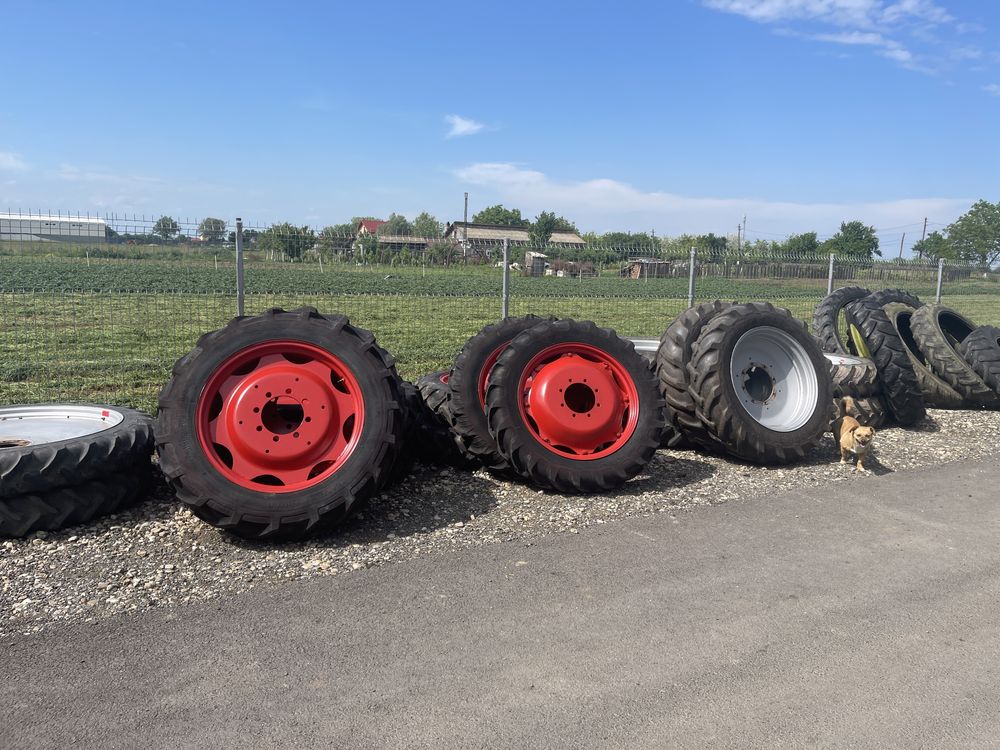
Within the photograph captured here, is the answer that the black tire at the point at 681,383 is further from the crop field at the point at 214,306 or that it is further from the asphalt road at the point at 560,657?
the crop field at the point at 214,306

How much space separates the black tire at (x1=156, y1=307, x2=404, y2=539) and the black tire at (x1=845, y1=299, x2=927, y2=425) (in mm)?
6081

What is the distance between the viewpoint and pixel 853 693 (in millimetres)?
3236

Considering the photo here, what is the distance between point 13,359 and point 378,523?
7.03m

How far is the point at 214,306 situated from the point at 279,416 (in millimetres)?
6873

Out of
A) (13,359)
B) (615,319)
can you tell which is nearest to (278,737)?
(13,359)

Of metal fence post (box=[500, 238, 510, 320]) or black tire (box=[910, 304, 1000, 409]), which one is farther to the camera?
metal fence post (box=[500, 238, 510, 320])

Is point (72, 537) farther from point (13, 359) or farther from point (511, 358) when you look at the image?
point (13, 359)

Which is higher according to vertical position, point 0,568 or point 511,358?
point 511,358

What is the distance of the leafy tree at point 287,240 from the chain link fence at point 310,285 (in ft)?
0.05

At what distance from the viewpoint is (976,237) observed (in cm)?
7550

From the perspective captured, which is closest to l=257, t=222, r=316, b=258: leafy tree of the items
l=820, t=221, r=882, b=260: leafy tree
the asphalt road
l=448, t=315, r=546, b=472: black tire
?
l=448, t=315, r=546, b=472: black tire

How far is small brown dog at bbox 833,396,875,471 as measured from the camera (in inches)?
269

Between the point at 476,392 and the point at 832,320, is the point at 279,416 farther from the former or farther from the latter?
the point at 832,320

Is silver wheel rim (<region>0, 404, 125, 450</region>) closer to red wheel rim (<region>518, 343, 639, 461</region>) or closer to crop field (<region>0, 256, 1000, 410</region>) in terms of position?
crop field (<region>0, 256, 1000, 410</region>)
